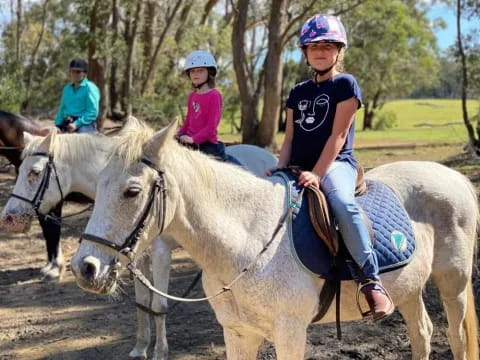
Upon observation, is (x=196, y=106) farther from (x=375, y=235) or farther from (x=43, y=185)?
(x=375, y=235)

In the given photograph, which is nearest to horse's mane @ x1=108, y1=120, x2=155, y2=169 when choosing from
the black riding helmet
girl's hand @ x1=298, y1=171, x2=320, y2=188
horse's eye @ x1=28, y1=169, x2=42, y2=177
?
girl's hand @ x1=298, y1=171, x2=320, y2=188

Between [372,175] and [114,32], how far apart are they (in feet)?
52.3

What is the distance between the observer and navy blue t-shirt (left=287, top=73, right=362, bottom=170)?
9.80 feet

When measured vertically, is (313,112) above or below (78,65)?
below

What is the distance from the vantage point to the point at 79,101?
6785mm

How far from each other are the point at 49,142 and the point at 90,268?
10.8ft

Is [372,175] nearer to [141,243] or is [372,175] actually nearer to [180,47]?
[141,243]

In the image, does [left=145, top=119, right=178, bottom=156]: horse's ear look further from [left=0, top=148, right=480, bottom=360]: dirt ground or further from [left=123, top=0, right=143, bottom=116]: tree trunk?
[left=123, top=0, right=143, bottom=116]: tree trunk

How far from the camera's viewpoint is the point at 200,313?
557 centimetres

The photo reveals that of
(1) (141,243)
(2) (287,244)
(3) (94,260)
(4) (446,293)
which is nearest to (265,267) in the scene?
(2) (287,244)

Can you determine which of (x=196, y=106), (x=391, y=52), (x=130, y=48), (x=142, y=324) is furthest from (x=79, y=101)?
(x=391, y=52)

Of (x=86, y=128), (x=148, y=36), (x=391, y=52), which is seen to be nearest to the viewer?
(x=86, y=128)

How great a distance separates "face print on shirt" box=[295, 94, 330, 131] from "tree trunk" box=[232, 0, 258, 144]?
48.0 feet

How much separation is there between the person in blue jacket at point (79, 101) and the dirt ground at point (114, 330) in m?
2.02
